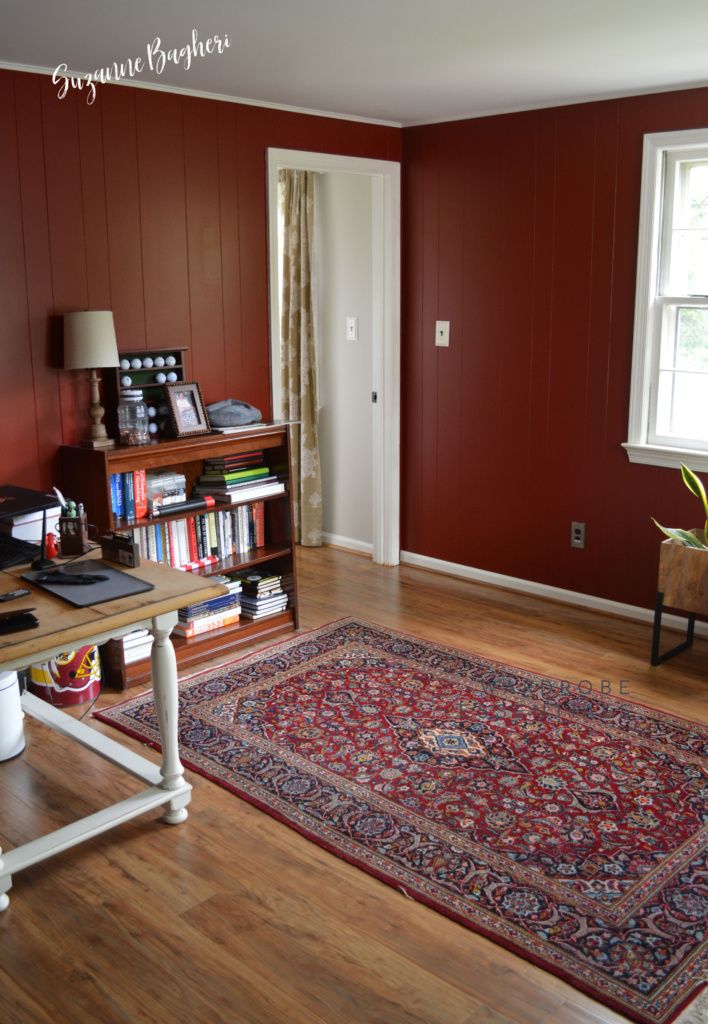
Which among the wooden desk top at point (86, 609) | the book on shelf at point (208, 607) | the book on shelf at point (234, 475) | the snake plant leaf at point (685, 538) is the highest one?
the book on shelf at point (234, 475)

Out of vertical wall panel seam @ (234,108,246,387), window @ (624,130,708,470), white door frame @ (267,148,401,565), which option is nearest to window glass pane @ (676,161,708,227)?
window @ (624,130,708,470)

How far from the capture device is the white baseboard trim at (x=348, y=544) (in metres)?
5.88

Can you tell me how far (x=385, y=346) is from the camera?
5.35m

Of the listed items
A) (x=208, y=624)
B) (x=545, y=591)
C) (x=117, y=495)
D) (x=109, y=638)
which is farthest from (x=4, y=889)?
(x=545, y=591)

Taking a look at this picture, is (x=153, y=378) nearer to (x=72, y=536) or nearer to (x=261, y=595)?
(x=261, y=595)

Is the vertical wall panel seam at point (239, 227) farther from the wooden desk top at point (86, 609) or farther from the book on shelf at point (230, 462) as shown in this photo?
the wooden desk top at point (86, 609)

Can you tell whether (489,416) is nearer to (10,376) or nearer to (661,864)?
(10,376)

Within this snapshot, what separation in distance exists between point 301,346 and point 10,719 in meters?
3.19

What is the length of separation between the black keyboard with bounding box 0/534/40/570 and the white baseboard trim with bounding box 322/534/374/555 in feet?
9.51

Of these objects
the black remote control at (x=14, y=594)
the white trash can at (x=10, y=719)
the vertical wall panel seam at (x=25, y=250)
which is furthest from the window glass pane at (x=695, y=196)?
the white trash can at (x=10, y=719)

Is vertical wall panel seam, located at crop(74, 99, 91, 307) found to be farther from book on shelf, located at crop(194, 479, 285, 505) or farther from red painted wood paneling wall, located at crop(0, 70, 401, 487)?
book on shelf, located at crop(194, 479, 285, 505)

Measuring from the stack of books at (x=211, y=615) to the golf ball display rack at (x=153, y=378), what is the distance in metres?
0.75

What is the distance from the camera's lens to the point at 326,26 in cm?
304

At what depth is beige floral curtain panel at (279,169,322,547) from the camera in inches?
225
